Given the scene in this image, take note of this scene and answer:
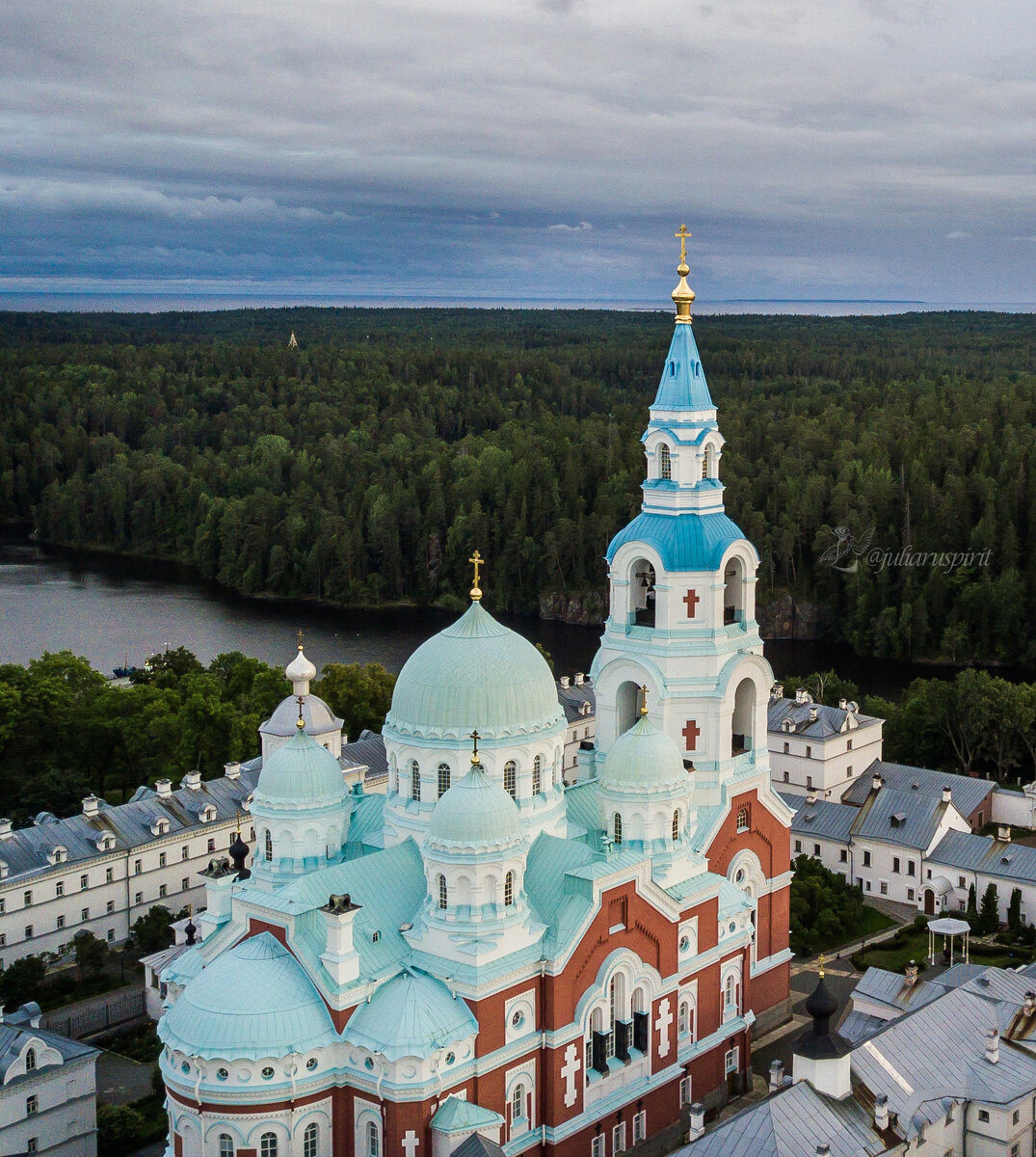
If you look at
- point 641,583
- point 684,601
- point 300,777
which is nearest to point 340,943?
point 300,777

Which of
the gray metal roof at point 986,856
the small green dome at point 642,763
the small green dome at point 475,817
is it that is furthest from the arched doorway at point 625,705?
the gray metal roof at point 986,856

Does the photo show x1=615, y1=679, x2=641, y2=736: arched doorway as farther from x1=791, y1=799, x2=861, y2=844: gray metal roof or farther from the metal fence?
the metal fence

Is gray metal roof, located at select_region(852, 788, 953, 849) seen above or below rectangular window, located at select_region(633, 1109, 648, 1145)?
above

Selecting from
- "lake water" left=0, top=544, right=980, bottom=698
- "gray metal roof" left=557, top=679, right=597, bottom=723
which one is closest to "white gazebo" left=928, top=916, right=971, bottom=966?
"gray metal roof" left=557, top=679, right=597, bottom=723

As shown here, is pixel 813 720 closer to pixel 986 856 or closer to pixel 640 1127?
pixel 986 856

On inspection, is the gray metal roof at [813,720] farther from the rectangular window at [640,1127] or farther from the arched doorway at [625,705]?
the rectangular window at [640,1127]
